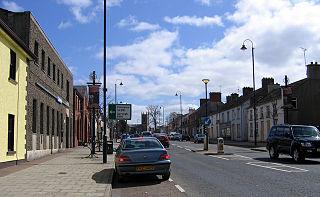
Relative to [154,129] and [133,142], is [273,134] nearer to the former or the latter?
[133,142]

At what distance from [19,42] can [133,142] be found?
823 centimetres

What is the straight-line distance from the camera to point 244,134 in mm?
52625

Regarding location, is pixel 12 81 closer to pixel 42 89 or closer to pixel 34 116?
pixel 34 116

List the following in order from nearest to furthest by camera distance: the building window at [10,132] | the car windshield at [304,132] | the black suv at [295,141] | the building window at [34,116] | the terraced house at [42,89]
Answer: the building window at [10,132] < the black suv at [295,141] < the car windshield at [304,132] < the terraced house at [42,89] < the building window at [34,116]

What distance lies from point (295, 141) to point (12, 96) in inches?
539

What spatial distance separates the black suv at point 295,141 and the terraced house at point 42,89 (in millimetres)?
13343

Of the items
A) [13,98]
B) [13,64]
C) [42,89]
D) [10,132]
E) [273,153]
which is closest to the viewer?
[10,132]

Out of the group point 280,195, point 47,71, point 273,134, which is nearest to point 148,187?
point 280,195

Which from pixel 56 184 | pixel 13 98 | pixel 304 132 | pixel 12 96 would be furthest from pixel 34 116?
pixel 304 132

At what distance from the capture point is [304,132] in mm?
17484

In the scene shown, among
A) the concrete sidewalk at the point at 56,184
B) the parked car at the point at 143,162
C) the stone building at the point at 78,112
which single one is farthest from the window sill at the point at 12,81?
the stone building at the point at 78,112

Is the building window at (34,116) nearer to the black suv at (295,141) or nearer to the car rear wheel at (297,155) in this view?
the black suv at (295,141)

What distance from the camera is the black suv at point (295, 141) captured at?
632 inches

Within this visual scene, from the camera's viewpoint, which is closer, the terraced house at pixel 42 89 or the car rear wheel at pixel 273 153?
the terraced house at pixel 42 89
